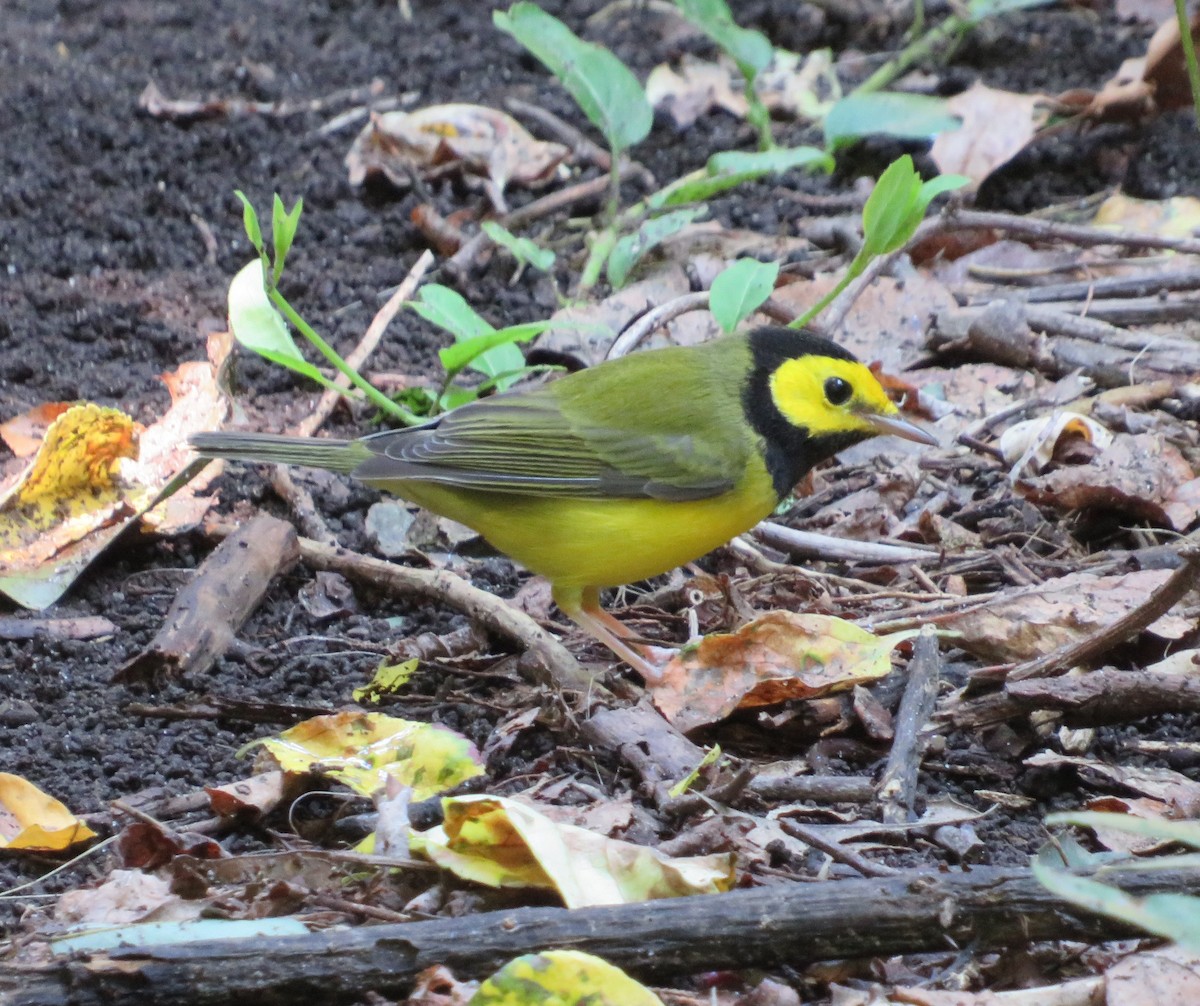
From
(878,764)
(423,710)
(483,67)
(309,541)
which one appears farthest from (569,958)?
(483,67)

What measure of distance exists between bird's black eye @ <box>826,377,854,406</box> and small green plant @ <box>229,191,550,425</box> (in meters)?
0.97

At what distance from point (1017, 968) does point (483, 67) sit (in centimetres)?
678

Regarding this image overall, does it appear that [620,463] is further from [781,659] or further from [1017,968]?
[1017,968]

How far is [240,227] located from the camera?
6.78 meters

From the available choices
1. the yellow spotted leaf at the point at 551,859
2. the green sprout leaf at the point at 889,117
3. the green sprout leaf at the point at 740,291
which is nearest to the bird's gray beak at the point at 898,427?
the green sprout leaf at the point at 740,291

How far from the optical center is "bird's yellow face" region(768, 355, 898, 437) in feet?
15.5

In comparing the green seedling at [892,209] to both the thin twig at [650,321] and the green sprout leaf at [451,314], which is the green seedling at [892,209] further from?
the green sprout leaf at [451,314]

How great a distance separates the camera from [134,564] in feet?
16.3

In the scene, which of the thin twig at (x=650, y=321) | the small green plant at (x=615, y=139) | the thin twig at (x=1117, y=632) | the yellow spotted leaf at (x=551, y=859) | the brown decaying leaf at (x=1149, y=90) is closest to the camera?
the yellow spotted leaf at (x=551, y=859)

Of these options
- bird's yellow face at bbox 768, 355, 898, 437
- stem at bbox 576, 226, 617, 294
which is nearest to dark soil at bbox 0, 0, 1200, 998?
stem at bbox 576, 226, 617, 294

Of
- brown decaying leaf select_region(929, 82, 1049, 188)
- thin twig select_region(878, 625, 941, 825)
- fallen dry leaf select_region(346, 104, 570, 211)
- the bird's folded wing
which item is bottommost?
thin twig select_region(878, 625, 941, 825)

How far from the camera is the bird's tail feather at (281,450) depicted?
463cm

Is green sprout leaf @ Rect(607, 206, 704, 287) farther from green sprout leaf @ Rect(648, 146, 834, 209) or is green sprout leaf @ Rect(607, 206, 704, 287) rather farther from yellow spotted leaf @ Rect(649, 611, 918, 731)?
yellow spotted leaf @ Rect(649, 611, 918, 731)

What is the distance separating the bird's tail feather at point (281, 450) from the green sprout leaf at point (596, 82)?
252 cm
